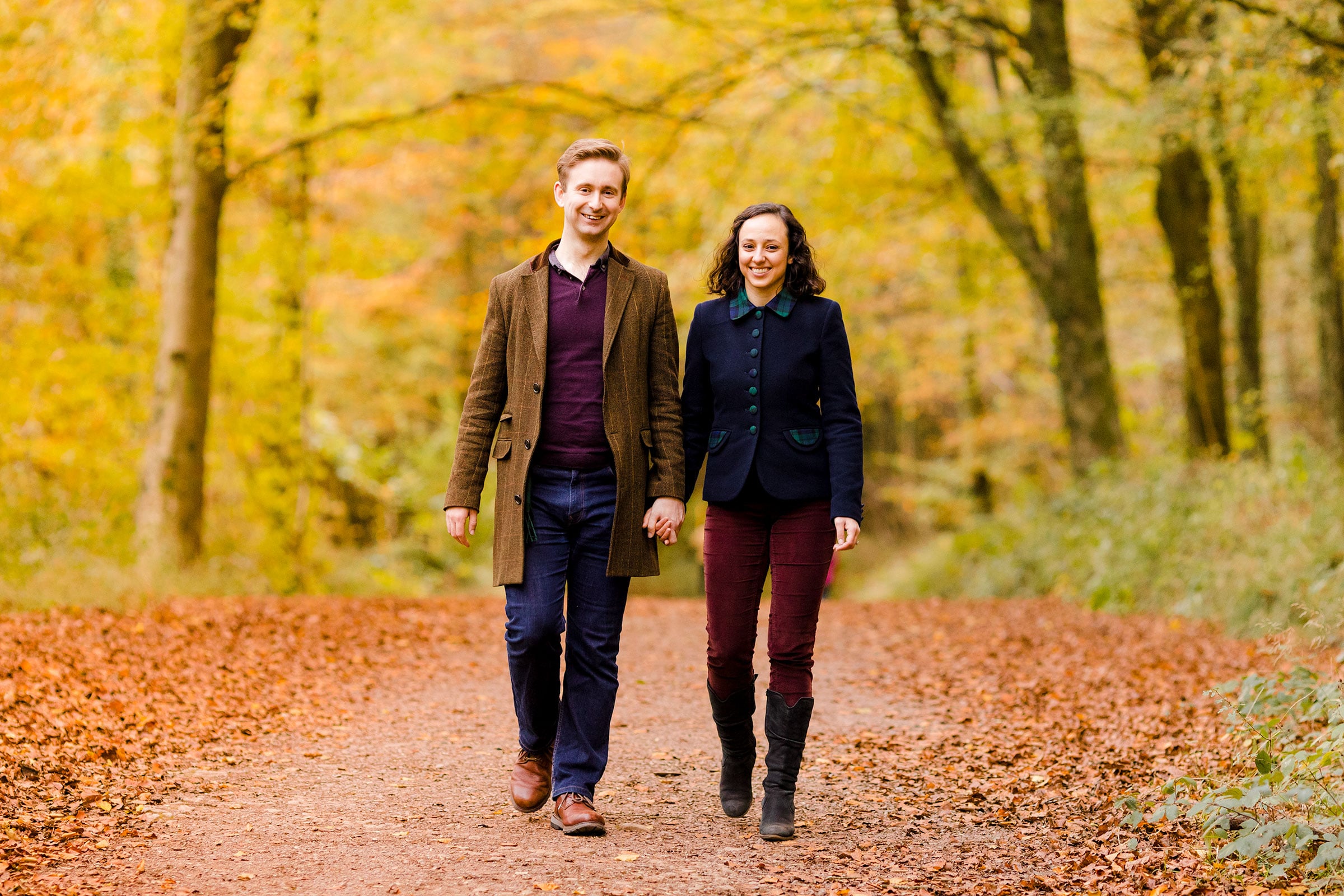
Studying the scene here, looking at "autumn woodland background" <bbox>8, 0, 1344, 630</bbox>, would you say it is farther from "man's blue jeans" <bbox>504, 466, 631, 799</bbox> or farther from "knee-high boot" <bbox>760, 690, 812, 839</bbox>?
"man's blue jeans" <bbox>504, 466, 631, 799</bbox>

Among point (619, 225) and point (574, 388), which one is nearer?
point (574, 388)

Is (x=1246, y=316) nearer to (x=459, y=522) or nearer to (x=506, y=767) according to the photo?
(x=506, y=767)

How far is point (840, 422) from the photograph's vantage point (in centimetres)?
395

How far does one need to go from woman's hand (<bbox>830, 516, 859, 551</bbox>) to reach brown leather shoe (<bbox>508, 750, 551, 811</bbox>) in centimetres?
129

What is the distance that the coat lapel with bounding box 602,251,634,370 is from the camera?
3.98 m

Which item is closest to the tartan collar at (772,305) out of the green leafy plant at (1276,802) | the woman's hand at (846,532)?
the woman's hand at (846,532)

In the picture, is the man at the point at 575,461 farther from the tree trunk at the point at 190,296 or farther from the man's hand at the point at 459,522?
the tree trunk at the point at 190,296

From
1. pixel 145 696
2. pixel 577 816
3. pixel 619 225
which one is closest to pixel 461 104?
pixel 619 225

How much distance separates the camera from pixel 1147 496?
11.2m

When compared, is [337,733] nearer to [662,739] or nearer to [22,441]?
[662,739]

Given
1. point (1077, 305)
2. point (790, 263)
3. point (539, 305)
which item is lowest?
point (539, 305)

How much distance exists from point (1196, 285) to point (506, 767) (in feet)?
35.7

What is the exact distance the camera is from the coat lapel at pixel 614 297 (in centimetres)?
398

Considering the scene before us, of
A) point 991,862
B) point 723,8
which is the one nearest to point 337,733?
point 991,862
